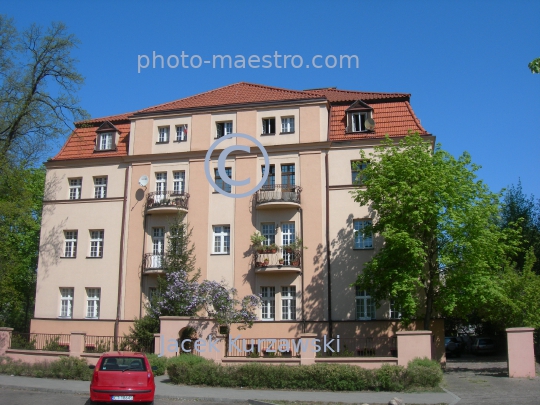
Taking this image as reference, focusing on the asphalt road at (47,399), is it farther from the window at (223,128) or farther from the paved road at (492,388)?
the window at (223,128)

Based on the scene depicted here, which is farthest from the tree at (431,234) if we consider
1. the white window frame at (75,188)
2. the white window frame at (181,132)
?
the white window frame at (75,188)

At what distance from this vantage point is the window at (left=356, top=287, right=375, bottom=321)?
28438 millimetres

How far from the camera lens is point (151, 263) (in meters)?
30.8

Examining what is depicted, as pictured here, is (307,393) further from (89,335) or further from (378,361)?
(89,335)

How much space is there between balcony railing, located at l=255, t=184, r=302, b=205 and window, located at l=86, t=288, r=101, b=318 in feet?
35.7

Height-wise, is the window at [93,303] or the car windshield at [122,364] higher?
the window at [93,303]

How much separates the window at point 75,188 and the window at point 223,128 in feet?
30.9

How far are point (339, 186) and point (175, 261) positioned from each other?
9.72 meters

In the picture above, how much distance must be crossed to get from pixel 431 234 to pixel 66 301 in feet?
69.2

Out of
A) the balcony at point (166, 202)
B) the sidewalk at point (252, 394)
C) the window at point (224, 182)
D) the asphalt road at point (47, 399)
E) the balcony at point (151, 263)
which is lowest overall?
the asphalt road at point (47, 399)

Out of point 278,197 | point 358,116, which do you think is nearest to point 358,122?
point 358,116

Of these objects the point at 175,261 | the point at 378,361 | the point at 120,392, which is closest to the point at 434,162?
the point at 378,361

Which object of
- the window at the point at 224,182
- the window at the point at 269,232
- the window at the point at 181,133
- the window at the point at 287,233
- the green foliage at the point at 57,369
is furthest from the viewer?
the window at the point at 181,133

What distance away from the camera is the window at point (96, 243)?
1283 inches
